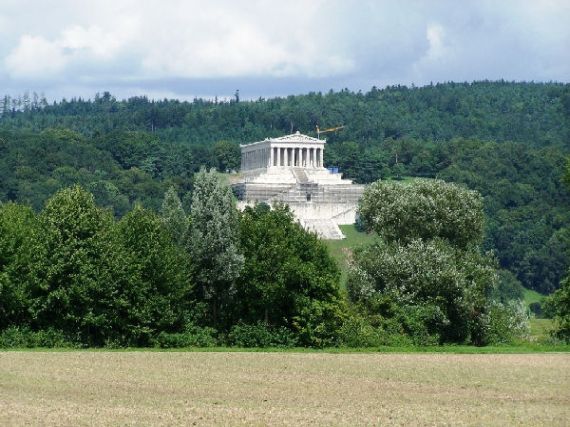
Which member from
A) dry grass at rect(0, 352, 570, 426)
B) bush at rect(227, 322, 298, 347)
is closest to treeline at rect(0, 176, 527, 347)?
bush at rect(227, 322, 298, 347)

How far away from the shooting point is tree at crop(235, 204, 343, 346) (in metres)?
68.4

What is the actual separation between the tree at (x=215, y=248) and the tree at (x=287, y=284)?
912 mm

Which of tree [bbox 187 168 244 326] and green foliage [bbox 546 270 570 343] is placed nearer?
tree [bbox 187 168 244 326]

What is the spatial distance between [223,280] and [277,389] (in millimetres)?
26167

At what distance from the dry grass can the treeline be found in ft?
23.2

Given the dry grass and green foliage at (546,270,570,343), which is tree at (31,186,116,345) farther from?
green foliage at (546,270,570,343)

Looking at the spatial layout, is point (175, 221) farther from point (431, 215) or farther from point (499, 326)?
point (499, 326)

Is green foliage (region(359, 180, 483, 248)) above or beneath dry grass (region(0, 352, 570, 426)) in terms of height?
above

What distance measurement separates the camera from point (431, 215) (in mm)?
81000

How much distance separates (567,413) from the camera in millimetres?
39562

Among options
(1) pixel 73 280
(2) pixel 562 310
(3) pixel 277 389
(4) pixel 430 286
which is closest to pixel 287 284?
(4) pixel 430 286

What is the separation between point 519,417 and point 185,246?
34.7 meters

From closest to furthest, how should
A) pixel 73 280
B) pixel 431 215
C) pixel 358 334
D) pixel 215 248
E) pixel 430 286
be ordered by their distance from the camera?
pixel 73 280
pixel 358 334
pixel 215 248
pixel 430 286
pixel 431 215

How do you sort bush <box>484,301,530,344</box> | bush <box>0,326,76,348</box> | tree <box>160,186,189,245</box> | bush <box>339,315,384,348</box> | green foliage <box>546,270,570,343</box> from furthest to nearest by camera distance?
bush <box>484,301,530,344</box> < tree <box>160,186,189,245</box> < green foliage <box>546,270,570,343</box> < bush <box>339,315,384,348</box> < bush <box>0,326,76,348</box>
